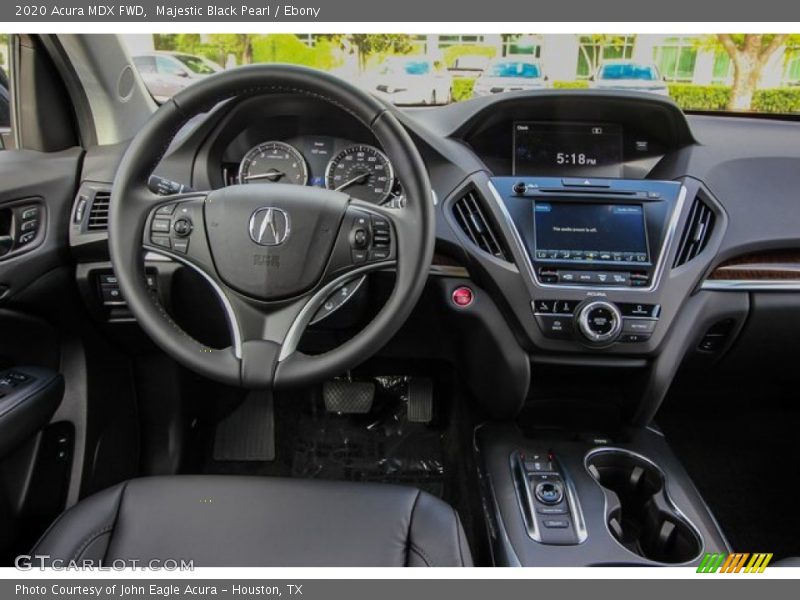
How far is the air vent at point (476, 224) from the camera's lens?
64.0 inches

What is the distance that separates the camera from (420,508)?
1.33 metres

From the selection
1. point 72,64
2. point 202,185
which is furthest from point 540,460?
point 72,64

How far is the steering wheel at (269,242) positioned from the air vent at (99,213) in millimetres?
407

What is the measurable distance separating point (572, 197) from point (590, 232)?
0.32ft

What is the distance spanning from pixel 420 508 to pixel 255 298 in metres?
0.54

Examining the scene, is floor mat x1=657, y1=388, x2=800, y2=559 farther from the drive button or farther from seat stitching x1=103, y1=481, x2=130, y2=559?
seat stitching x1=103, y1=481, x2=130, y2=559

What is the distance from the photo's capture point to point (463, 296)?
5.50ft

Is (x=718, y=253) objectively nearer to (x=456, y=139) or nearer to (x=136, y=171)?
(x=456, y=139)

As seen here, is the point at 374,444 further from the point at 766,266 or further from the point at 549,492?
the point at 766,266

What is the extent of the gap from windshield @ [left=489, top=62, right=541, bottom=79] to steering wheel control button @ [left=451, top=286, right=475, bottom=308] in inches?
23.0

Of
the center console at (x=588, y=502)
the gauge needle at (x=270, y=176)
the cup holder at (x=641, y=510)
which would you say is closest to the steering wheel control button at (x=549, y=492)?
the center console at (x=588, y=502)

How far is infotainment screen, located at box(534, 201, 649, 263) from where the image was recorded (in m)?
1.60

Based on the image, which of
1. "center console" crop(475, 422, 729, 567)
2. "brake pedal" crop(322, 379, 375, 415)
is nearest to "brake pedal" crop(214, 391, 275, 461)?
"brake pedal" crop(322, 379, 375, 415)

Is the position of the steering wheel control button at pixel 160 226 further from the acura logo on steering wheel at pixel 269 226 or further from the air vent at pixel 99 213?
the air vent at pixel 99 213
